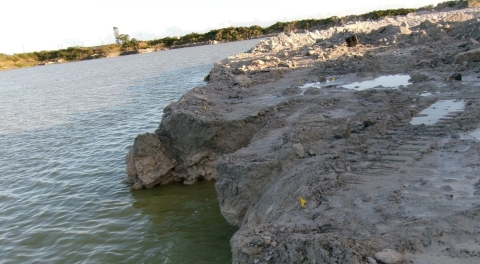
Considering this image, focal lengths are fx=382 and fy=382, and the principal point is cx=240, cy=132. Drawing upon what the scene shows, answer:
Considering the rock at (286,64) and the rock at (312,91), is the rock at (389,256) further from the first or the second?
the rock at (286,64)

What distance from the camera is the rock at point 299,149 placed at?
278 inches

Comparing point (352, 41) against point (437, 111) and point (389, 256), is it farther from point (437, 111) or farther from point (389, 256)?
point (389, 256)

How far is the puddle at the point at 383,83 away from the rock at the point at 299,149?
5.71 m

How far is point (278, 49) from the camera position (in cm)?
3005

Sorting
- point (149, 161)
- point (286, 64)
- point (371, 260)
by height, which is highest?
point (286, 64)

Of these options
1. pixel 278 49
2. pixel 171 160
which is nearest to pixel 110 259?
pixel 171 160

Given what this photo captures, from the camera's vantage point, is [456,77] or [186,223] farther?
[456,77]

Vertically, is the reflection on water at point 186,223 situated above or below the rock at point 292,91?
below

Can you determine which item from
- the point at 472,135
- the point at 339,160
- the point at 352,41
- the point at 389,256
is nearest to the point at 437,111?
the point at 472,135

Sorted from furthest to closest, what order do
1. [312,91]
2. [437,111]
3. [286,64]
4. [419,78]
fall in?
[286,64]
[312,91]
[419,78]
[437,111]

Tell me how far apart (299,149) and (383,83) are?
655cm

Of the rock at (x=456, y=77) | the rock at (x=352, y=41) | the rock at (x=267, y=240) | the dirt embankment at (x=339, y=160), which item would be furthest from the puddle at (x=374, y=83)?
the rock at (x=352, y=41)

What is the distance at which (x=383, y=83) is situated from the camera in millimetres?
12297

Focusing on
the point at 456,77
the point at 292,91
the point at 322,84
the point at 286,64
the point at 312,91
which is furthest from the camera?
the point at 286,64
